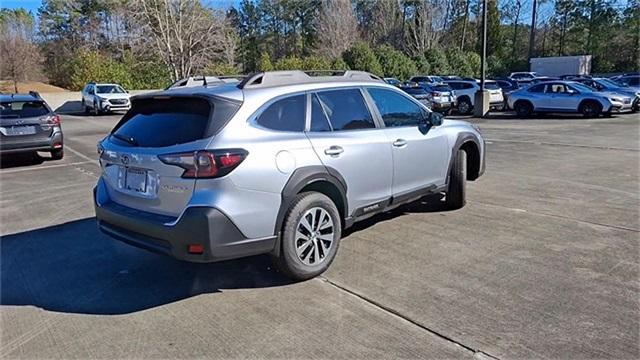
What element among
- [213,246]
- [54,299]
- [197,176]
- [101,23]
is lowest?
[54,299]

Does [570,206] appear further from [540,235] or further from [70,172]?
[70,172]

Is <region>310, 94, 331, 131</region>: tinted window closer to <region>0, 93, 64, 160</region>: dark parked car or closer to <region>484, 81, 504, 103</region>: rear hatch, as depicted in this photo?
<region>0, 93, 64, 160</region>: dark parked car

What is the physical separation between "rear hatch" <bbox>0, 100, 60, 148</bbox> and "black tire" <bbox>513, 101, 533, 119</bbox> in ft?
59.1

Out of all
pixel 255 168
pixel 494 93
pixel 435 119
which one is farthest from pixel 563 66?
pixel 255 168

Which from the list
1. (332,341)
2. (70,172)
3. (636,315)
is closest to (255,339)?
(332,341)

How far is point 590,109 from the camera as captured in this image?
19.1 meters

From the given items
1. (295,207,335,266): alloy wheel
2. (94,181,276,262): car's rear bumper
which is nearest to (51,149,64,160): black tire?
(94,181,276,262): car's rear bumper

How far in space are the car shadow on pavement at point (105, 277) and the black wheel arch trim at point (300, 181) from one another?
650 mm

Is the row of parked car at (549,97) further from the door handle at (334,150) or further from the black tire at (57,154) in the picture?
the door handle at (334,150)

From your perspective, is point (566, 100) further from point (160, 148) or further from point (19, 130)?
point (160, 148)

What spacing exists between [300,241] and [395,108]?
1983 mm

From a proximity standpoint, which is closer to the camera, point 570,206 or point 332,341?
point 332,341

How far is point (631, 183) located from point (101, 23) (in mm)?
54388

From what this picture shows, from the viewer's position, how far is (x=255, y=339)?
3141 millimetres
